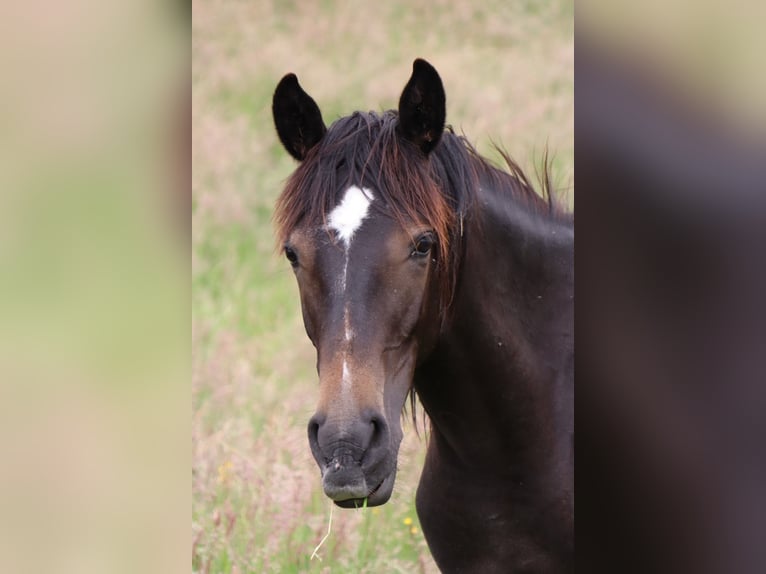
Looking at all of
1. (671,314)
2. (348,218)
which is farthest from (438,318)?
(671,314)

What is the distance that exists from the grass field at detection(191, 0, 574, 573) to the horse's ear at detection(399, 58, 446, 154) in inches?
29.4

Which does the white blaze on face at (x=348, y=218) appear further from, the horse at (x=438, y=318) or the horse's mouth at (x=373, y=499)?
the horse's mouth at (x=373, y=499)

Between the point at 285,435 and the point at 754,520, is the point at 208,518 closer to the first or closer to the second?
the point at 285,435

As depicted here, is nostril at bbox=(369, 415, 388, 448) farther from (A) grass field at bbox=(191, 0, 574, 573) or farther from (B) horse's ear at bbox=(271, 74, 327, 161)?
(A) grass field at bbox=(191, 0, 574, 573)

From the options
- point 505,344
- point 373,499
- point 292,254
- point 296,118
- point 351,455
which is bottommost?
point 373,499

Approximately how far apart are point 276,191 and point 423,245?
3731mm

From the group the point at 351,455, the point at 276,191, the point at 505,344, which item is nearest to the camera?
the point at 351,455

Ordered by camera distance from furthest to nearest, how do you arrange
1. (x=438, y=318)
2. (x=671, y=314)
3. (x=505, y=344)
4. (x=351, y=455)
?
(x=505, y=344) < (x=438, y=318) < (x=351, y=455) < (x=671, y=314)

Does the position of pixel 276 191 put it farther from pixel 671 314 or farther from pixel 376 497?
pixel 671 314

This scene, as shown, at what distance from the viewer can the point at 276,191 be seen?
19.1 ft

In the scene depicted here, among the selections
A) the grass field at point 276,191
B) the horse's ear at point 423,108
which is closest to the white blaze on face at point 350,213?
the horse's ear at point 423,108

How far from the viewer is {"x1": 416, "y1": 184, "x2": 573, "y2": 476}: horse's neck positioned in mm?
2535

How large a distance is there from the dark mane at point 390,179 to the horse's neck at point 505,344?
0.11 m

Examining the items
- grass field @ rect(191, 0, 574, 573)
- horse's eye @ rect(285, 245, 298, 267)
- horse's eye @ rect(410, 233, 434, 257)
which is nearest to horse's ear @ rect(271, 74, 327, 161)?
horse's eye @ rect(285, 245, 298, 267)
